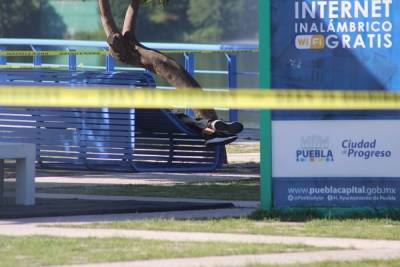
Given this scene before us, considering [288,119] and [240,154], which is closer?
[288,119]

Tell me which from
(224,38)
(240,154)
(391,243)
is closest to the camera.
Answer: (391,243)

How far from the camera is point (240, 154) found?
20.8m

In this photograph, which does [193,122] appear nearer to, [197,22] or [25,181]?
[25,181]

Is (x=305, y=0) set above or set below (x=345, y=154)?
above

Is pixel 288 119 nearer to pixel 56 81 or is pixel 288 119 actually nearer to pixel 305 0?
pixel 305 0

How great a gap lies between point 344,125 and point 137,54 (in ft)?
23.2

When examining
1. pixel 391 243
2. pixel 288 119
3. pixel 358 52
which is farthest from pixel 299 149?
pixel 391 243

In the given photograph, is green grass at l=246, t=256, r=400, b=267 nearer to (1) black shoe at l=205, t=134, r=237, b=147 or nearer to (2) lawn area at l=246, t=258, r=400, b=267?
(2) lawn area at l=246, t=258, r=400, b=267

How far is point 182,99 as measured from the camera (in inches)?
408

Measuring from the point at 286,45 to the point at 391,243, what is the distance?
2.55m

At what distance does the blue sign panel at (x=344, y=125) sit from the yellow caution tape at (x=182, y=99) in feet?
2.94

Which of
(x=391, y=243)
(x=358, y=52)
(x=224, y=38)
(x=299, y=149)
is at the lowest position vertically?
(x=391, y=243)

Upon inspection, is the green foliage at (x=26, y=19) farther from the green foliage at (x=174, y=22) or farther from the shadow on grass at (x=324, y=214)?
the shadow on grass at (x=324, y=214)

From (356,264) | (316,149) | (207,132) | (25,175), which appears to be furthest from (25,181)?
(207,132)
